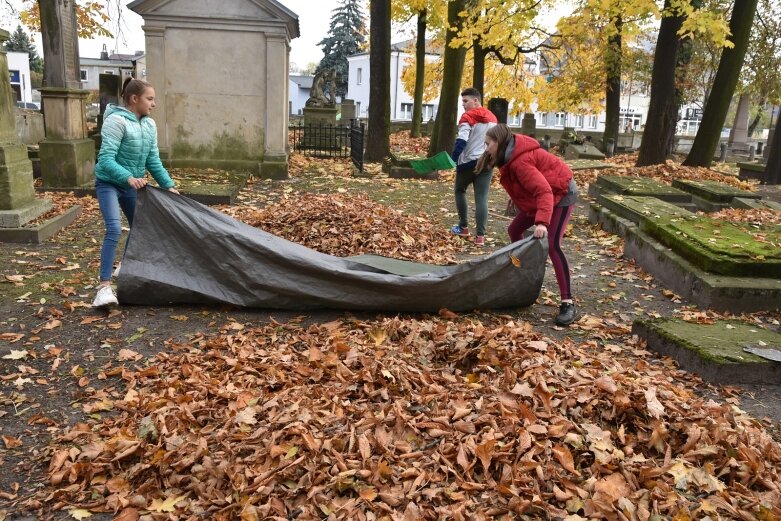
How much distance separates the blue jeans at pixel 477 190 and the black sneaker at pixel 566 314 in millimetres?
2860

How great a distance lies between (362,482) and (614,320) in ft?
11.5

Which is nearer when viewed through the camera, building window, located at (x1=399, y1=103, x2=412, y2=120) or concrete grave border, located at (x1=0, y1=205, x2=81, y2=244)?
concrete grave border, located at (x1=0, y1=205, x2=81, y2=244)

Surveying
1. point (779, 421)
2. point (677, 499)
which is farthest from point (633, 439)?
Result: point (779, 421)

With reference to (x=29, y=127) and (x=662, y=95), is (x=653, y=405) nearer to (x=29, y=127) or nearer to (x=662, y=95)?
(x=662, y=95)

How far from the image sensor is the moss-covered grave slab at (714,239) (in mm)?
6004

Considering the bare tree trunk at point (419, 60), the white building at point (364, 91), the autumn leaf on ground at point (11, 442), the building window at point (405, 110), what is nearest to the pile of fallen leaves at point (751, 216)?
the autumn leaf on ground at point (11, 442)

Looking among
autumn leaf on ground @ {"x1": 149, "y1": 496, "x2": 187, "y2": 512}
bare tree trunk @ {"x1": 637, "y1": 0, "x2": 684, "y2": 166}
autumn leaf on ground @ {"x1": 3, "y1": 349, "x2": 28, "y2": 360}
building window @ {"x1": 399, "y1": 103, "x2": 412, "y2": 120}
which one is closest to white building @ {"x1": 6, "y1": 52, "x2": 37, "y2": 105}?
building window @ {"x1": 399, "y1": 103, "x2": 412, "y2": 120}

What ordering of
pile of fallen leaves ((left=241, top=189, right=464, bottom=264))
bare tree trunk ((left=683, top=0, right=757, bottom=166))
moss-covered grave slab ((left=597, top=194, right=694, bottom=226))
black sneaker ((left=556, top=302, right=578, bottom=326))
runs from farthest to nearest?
bare tree trunk ((left=683, top=0, right=757, bottom=166)) → moss-covered grave slab ((left=597, top=194, right=694, bottom=226)) → pile of fallen leaves ((left=241, top=189, right=464, bottom=264)) → black sneaker ((left=556, top=302, right=578, bottom=326))

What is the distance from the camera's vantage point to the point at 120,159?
534 centimetres

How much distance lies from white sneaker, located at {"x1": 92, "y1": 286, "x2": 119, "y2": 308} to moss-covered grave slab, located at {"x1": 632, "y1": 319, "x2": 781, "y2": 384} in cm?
422

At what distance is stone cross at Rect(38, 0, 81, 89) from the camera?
35.6 ft

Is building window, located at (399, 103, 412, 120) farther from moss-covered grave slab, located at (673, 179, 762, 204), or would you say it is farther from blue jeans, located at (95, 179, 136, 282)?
blue jeans, located at (95, 179, 136, 282)

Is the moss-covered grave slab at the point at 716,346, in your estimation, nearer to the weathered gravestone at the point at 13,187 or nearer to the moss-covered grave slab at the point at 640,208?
the moss-covered grave slab at the point at 640,208

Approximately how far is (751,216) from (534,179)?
17.3ft
